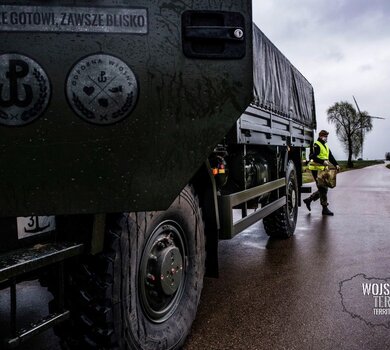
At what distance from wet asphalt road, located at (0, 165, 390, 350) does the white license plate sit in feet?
4.19

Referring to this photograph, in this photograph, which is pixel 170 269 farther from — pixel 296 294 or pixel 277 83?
pixel 277 83

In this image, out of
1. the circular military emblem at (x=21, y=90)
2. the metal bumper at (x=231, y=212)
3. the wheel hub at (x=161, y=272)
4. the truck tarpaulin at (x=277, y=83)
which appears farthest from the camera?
the truck tarpaulin at (x=277, y=83)

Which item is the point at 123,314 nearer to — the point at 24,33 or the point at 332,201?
the point at 24,33

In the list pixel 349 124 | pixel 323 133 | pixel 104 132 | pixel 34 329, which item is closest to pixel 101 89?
pixel 104 132

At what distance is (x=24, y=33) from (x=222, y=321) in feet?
9.20

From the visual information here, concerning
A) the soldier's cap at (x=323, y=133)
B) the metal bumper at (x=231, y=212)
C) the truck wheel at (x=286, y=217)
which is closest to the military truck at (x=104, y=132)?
the metal bumper at (x=231, y=212)

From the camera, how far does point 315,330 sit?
343 centimetres

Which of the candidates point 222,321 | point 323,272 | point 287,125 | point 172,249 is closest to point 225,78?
point 172,249

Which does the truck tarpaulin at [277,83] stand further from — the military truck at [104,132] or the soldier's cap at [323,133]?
the military truck at [104,132]

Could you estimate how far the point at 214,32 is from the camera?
2.19 metres

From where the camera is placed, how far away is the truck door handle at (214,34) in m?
2.16

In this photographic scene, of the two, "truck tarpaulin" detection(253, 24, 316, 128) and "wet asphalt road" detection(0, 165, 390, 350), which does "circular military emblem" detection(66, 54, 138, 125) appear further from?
"truck tarpaulin" detection(253, 24, 316, 128)

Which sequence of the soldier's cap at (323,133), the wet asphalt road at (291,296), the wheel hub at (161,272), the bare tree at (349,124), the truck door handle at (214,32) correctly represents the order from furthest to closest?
1. the bare tree at (349,124)
2. the soldier's cap at (323,133)
3. the wet asphalt road at (291,296)
4. the wheel hub at (161,272)
5. the truck door handle at (214,32)

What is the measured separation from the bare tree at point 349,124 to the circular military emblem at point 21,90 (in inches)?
2349
